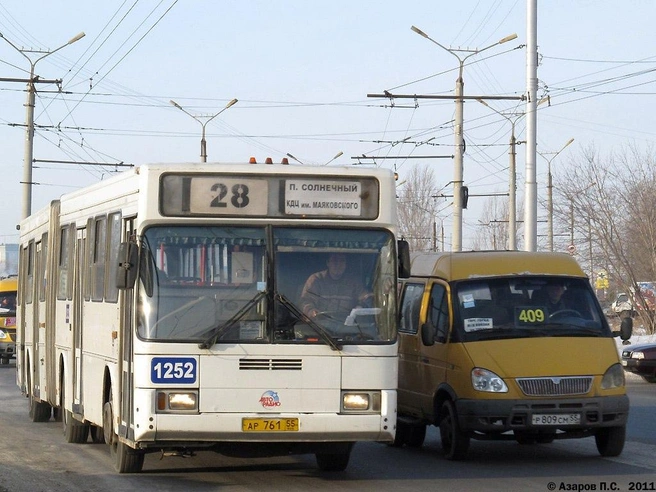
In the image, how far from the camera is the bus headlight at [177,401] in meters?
10.2

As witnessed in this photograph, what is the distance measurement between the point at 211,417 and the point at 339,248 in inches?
70.3

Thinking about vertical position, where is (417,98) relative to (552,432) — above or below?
above

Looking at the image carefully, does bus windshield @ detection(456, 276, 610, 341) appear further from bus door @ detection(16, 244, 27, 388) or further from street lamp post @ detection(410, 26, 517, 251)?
street lamp post @ detection(410, 26, 517, 251)

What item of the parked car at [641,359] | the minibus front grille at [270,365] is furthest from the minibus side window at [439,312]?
the parked car at [641,359]

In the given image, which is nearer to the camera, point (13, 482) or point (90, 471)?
point (13, 482)

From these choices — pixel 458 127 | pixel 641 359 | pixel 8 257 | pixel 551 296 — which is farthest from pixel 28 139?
pixel 8 257

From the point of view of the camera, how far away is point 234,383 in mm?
10227

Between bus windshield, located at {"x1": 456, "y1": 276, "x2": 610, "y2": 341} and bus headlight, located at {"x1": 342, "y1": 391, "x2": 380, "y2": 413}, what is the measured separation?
2579mm

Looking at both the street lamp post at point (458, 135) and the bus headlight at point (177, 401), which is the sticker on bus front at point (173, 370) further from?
the street lamp post at point (458, 135)

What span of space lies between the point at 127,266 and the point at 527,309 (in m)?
4.74

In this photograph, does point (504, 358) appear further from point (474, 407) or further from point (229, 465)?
point (229, 465)

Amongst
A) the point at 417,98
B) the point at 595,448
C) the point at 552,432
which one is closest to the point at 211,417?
the point at 552,432

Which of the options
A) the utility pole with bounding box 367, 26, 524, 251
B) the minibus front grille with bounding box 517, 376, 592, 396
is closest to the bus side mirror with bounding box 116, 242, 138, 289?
the minibus front grille with bounding box 517, 376, 592, 396

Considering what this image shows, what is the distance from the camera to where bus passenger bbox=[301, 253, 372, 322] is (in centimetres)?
1038
